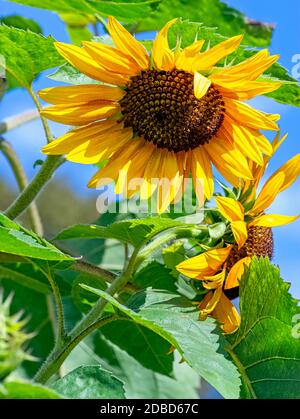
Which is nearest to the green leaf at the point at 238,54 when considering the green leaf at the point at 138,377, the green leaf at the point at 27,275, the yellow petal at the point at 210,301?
the yellow petal at the point at 210,301

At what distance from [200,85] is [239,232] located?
0.49 ft

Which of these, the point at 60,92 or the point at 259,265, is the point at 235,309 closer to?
the point at 259,265

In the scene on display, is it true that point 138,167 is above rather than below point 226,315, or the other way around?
above

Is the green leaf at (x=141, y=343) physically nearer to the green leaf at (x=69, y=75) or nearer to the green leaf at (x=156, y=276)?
the green leaf at (x=156, y=276)

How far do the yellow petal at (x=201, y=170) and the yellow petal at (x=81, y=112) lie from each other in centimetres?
10

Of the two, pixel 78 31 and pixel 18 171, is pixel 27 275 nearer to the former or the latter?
pixel 18 171

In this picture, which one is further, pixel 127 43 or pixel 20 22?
pixel 20 22

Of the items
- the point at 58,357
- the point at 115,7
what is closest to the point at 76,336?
the point at 58,357

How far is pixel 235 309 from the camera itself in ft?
2.81

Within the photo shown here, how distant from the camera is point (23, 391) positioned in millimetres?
474

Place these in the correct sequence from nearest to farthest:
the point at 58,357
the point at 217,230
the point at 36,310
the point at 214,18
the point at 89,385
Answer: the point at 89,385 < the point at 58,357 < the point at 217,230 < the point at 214,18 < the point at 36,310

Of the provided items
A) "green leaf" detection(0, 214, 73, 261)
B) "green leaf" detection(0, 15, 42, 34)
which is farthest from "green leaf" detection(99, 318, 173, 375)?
"green leaf" detection(0, 15, 42, 34)

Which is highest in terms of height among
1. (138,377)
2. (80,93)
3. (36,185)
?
(80,93)

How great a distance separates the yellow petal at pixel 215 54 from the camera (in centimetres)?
79
